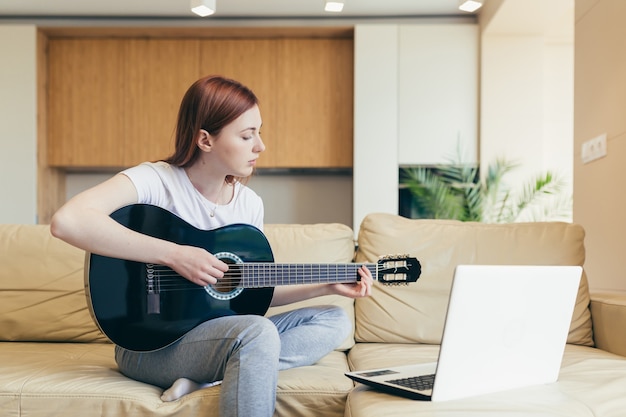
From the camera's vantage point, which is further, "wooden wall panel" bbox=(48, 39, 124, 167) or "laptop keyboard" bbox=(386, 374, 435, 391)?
"wooden wall panel" bbox=(48, 39, 124, 167)

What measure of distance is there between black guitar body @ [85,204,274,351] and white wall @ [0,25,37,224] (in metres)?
4.03

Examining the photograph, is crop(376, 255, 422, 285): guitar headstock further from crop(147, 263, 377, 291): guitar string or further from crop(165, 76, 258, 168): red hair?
crop(165, 76, 258, 168): red hair

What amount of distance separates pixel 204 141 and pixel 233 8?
12.2 ft

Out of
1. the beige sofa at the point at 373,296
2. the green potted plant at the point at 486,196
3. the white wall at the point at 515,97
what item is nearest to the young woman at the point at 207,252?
the beige sofa at the point at 373,296

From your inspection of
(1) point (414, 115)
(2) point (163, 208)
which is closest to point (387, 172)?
(1) point (414, 115)

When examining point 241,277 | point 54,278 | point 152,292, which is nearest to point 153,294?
point 152,292

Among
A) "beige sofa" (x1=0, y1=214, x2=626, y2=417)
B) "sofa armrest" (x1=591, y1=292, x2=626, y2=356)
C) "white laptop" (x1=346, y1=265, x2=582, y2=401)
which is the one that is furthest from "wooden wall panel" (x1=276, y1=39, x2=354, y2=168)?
"white laptop" (x1=346, y1=265, x2=582, y2=401)

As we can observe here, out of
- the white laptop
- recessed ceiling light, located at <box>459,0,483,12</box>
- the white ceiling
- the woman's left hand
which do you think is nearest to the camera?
the white laptop

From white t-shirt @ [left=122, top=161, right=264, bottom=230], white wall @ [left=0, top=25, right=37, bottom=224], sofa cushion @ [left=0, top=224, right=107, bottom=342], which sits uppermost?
white wall @ [left=0, top=25, right=37, bottom=224]

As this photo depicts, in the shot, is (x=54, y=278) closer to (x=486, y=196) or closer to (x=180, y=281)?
(x=180, y=281)

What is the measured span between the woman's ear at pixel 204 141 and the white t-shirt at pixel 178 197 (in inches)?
3.5

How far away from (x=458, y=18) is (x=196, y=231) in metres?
4.30

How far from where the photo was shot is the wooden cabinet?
555 cm

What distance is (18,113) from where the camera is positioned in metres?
5.41
